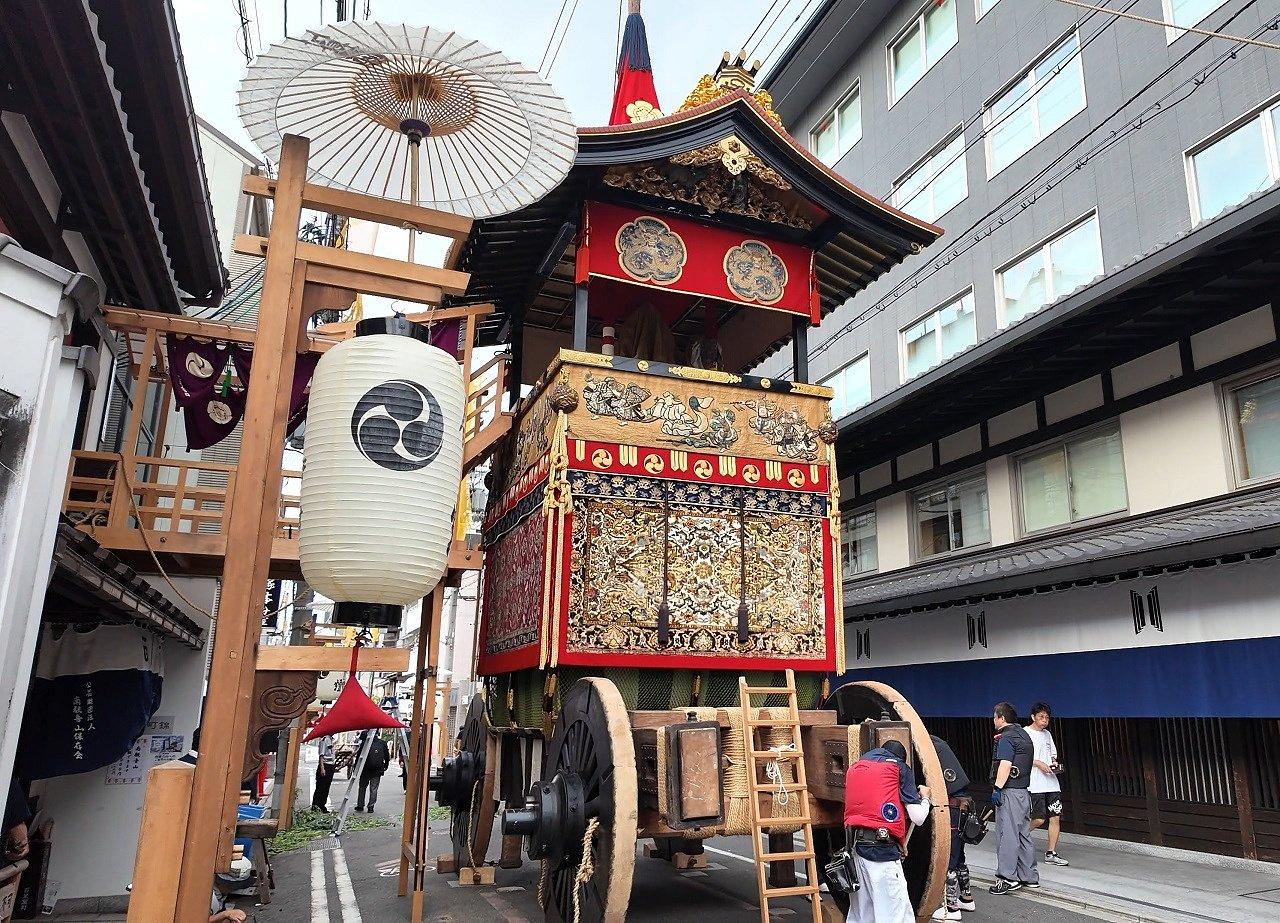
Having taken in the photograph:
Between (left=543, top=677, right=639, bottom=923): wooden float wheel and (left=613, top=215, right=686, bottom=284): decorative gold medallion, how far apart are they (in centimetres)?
418

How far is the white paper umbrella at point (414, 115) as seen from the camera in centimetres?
493

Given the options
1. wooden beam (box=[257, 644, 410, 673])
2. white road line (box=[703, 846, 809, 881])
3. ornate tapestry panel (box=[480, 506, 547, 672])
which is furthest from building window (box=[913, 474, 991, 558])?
wooden beam (box=[257, 644, 410, 673])

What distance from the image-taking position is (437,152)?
582cm

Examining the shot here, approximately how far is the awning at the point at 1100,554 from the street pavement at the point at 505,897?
365 cm

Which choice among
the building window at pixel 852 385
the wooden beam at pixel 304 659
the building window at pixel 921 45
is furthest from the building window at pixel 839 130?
the wooden beam at pixel 304 659

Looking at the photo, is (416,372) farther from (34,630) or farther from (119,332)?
(119,332)

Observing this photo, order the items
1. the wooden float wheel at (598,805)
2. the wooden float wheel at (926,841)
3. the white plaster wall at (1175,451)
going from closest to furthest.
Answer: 1. the wooden float wheel at (598,805)
2. the wooden float wheel at (926,841)
3. the white plaster wall at (1175,451)

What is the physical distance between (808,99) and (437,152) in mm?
20127

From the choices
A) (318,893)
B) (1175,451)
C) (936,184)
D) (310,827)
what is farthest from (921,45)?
(310,827)

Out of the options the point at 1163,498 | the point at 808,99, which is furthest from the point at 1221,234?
the point at 808,99

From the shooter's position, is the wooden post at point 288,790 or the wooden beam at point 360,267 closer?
the wooden beam at point 360,267

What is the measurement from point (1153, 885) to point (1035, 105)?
1270cm

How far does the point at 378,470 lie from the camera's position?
470cm

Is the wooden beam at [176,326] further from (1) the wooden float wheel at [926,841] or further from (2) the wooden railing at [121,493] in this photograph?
(1) the wooden float wheel at [926,841]
